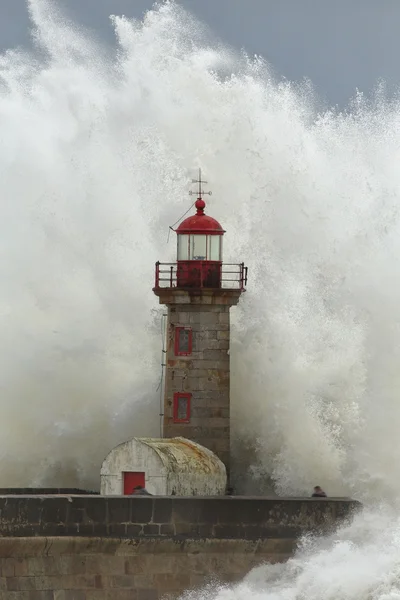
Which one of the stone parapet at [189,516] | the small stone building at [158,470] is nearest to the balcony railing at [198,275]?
the small stone building at [158,470]

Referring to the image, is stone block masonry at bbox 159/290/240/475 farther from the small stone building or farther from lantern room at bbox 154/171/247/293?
the small stone building

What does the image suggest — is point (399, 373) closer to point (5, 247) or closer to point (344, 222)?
point (344, 222)

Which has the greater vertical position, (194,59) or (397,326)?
(194,59)

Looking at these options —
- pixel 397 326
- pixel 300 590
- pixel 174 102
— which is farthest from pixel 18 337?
pixel 300 590

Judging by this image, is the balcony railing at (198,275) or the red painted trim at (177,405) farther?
the balcony railing at (198,275)

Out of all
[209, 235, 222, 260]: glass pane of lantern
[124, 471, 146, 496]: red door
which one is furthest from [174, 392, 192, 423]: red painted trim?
[209, 235, 222, 260]: glass pane of lantern

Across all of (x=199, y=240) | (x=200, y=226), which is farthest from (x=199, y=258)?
(x=200, y=226)

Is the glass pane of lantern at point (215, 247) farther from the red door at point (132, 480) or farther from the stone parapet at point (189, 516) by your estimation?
the stone parapet at point (189, 516)
